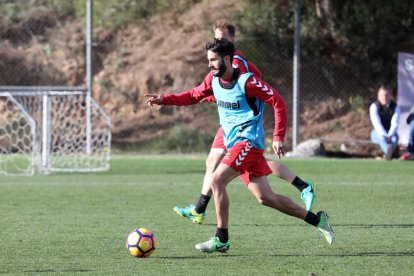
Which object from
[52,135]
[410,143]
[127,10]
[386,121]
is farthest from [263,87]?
[127,10]

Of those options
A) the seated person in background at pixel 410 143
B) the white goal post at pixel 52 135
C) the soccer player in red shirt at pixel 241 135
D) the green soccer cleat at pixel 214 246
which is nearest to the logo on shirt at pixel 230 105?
the soccer player in red shirt at pixel 241 135

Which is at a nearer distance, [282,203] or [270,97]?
[270,97]

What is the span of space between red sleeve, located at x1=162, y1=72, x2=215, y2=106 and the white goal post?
7.38m

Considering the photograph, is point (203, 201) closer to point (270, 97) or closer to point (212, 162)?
point (212, 162)

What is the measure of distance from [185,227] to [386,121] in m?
8.77

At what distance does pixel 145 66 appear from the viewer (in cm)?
2320

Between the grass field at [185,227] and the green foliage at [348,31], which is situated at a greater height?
the green foliage at [348,31]

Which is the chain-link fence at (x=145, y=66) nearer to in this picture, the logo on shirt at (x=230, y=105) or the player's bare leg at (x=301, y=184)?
the player's bare leg at (x=301, y=184)

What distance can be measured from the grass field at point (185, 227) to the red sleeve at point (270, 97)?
0.91m

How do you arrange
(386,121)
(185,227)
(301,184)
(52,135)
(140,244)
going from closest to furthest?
(140,244) < (301,184) < (185,227) < (386,121) < (52,135)

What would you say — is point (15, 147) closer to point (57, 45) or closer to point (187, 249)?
point (57, 45)

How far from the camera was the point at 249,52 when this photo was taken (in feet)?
71.1

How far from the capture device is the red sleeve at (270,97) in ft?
24.2

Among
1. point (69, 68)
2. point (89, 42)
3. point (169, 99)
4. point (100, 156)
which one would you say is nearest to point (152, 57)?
point (69, 68)
